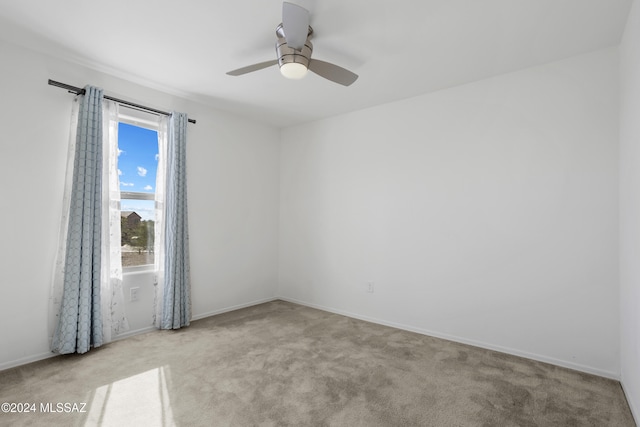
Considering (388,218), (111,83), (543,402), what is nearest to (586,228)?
(543,402)

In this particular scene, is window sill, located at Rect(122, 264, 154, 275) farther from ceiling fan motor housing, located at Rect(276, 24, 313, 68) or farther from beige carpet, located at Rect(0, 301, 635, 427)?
ceiling fan motor housing, located at Rect(276, 24, 313, 68)

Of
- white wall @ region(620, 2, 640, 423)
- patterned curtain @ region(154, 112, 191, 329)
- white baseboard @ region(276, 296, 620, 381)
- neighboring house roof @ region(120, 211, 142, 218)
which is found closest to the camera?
white wall @ region(620, 2, 640, 423)

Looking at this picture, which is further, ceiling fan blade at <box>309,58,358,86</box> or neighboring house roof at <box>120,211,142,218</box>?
neighboring house roof at <box>120,211,142,218</box>

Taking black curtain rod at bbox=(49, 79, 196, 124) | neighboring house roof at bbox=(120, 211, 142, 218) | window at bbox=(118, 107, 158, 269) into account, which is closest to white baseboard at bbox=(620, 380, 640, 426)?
window at bbox=(118, 107, 158, 269)

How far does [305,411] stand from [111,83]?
10.7 ft

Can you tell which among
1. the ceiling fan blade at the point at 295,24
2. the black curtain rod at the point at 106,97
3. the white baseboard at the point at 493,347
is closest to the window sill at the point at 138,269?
the black curtain rod at the point at 106,97

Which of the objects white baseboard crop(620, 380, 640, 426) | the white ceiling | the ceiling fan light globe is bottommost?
white baseboard crop(620, 380, 640, 426)

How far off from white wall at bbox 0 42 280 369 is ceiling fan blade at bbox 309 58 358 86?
202 centimetres

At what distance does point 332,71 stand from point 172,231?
2.30m

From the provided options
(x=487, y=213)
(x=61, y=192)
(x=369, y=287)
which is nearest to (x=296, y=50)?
(x=487, y=213)

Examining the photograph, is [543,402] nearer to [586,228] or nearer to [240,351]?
[586,228]

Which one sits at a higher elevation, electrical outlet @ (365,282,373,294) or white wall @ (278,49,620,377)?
white wall @ (278,49,620,377)

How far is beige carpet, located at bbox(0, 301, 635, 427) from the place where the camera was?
6.37ft

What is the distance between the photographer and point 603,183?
8.23ft
